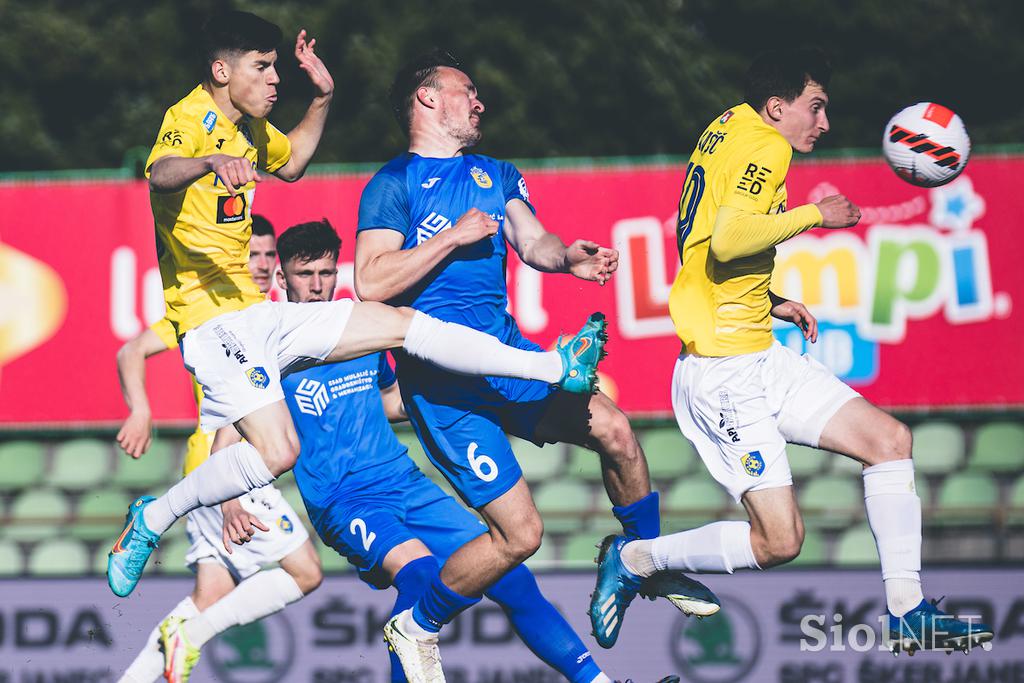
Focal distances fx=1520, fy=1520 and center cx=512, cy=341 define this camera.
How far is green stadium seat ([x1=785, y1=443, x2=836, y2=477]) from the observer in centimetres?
1125

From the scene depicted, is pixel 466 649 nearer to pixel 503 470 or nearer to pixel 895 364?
pixel 503 470

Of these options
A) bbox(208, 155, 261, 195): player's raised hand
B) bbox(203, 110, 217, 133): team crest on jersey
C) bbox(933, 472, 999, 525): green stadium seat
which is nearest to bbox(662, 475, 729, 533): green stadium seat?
bbox(933, 472, 999, 525): green stadium seat

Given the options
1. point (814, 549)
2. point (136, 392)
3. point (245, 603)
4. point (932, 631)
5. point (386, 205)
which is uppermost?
point (386, 205)

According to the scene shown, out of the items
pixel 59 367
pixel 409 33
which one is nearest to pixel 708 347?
pixel 59 367

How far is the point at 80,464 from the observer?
37.6 feet

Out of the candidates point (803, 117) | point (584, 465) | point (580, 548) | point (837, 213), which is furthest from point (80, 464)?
point (837, 213)

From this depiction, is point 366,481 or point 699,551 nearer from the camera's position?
point 699,551

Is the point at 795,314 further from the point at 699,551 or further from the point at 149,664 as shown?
the point at 149,664

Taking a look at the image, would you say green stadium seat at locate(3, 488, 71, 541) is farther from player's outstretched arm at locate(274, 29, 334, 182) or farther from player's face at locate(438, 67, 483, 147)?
player's face at locate(438, 67, 483, 147)

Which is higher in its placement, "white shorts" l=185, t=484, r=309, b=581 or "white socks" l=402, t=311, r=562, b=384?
"white socks" l=402, t=311, r=562, b=384

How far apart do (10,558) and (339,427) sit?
15.6ft

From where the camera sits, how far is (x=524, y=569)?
6543mm

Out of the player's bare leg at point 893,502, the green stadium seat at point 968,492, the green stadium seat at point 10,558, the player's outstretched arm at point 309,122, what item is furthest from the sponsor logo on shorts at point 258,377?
the green stadium seat at point 968,492

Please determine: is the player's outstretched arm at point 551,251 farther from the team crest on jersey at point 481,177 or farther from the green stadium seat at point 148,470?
the green stadium seat at point 148,470
